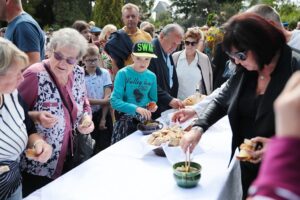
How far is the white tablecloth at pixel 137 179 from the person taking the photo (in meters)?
1.70

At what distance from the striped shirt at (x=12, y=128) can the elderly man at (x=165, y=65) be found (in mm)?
1617

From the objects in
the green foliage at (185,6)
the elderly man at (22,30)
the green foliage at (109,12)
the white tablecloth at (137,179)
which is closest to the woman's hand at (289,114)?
the white tablecloth at (137,179)

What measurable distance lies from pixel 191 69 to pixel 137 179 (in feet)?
7.68

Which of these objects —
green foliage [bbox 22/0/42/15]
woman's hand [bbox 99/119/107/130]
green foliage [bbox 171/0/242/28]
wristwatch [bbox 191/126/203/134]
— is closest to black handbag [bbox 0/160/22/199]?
wristwatch [bbox 191/126/203/134]

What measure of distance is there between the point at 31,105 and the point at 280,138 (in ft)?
5.79

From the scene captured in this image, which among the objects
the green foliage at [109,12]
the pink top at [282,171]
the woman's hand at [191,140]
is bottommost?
A: the green foliage at [109,12]

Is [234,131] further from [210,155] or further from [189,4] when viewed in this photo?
[189,4]

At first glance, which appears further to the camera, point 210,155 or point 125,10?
point 125,10

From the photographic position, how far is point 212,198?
1686 mm

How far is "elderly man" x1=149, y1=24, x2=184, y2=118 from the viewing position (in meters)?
3.36

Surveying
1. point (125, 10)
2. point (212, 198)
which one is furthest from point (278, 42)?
point (125, 10)

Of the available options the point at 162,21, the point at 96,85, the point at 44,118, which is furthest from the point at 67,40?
the point at 162,21

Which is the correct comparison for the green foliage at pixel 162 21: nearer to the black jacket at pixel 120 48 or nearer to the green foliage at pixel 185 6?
the green foliage at pixel 185 6

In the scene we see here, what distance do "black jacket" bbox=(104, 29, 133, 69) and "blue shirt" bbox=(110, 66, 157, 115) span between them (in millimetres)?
1240
